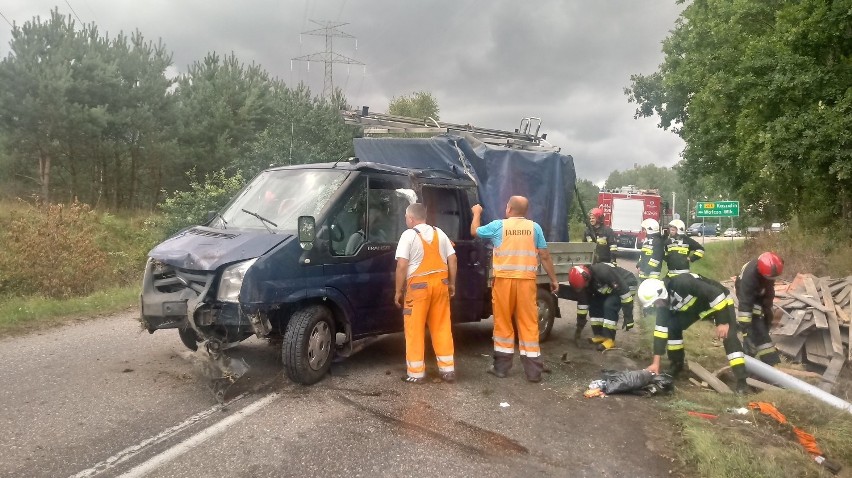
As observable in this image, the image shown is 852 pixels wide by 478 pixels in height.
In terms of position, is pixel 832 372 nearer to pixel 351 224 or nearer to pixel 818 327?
pixel 818 327

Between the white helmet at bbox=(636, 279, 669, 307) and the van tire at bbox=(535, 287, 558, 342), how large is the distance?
170 cm

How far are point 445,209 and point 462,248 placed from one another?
19.0 inches

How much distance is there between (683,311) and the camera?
6.54m

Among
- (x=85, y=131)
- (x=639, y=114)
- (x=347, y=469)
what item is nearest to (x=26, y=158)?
(x=85, y=131)

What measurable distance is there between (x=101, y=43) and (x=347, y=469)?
2384cm

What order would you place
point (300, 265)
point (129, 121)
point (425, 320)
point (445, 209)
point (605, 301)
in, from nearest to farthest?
point (300, 265), point (425, 320), point (445, 209), point (605, 301), point (129, 121)

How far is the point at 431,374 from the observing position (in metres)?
6.35

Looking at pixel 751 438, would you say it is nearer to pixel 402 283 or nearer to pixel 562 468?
pixel 562 468

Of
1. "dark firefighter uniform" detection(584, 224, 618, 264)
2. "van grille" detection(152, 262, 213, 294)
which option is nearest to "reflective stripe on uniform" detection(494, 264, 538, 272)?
"van grille" detection(152, 262, 213, 294)

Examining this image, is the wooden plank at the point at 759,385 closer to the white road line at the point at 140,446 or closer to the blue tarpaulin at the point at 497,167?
the blue tarpaulin at the point at 497,167

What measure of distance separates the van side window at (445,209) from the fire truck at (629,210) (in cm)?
2407

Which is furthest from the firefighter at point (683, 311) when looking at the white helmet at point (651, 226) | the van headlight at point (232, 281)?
the van headlight at point (232, 281)

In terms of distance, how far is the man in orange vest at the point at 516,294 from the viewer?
630 cm

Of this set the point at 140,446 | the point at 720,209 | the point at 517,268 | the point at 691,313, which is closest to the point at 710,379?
the point at 691,313
